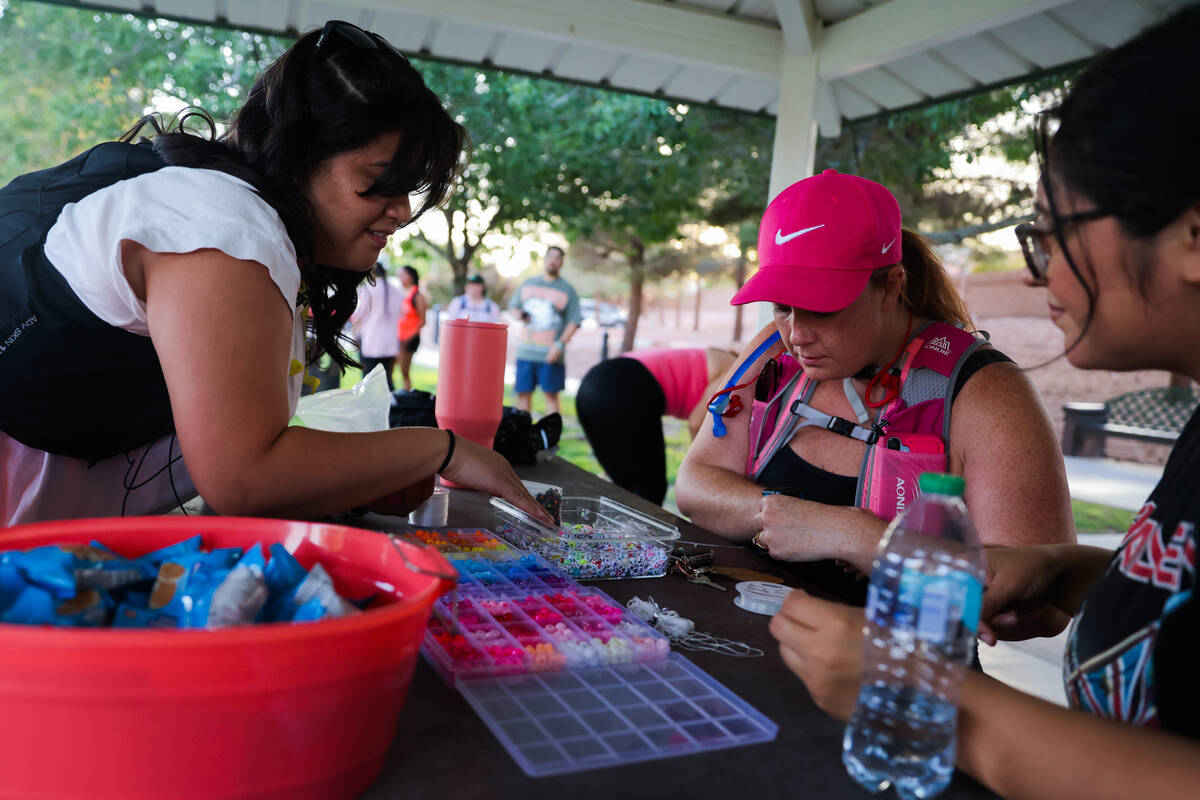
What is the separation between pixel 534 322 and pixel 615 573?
6.78 m

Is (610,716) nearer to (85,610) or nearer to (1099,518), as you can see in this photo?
(85,610)

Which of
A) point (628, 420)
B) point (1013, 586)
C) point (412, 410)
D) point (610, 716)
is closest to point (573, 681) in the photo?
point (610, 716)

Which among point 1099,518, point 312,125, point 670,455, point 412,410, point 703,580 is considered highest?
point 312,125

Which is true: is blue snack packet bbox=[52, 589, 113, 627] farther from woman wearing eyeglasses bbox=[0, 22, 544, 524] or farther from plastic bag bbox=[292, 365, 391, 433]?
plastic bag bbox=[292, 365, 391, 433]

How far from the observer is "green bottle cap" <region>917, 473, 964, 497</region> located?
0.72 m

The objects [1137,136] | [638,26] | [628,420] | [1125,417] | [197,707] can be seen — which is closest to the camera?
[197,707]

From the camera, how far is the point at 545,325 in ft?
26.2

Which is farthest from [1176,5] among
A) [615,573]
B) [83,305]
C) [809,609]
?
[83,305]

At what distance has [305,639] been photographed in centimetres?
58

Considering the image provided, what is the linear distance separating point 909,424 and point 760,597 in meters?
0.65

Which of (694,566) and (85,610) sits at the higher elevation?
(85,610)

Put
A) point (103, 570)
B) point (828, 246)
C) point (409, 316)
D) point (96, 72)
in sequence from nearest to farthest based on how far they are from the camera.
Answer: point (103, 570) → point (828, 246) → point (96, 72) → point (409, 316)

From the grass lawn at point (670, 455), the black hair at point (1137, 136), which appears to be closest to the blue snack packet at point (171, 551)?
the black hair at point (1137, 136)

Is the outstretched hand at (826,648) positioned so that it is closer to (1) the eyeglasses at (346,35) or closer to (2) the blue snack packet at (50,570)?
(2) the blue snack packet at (50,570)
